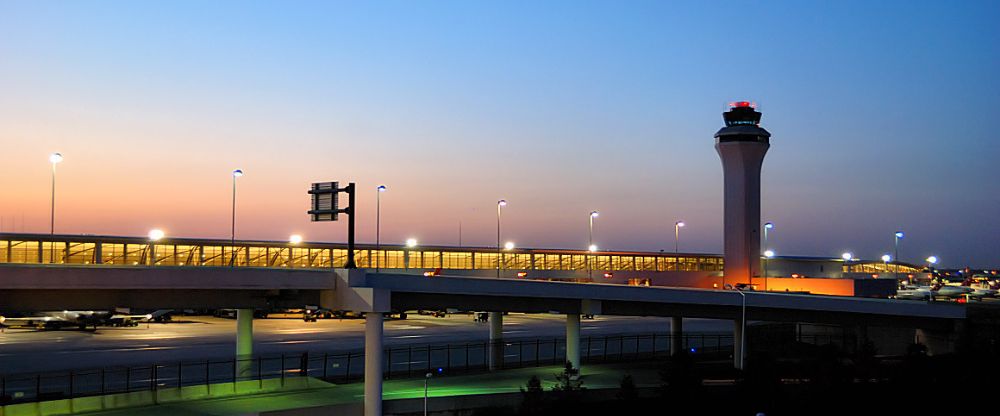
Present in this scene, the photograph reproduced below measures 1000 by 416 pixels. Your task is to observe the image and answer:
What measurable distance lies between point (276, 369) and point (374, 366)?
24.0 meters

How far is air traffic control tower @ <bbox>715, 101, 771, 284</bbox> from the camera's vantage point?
346 feet

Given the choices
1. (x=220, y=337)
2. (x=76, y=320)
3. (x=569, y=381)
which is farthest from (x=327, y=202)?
(x=76, y=320)

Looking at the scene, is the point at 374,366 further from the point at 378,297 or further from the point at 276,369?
the point at 276,369

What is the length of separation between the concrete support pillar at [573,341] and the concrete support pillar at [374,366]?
1663 cm

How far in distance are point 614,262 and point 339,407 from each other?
100704mm

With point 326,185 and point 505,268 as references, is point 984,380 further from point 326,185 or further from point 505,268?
point 505,268

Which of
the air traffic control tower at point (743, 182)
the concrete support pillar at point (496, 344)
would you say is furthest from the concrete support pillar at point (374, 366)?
the air traffic control tower at point (743, 182)

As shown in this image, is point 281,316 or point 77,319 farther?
point 281,316

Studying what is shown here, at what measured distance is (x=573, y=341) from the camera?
2158 inches

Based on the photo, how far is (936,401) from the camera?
48844mm

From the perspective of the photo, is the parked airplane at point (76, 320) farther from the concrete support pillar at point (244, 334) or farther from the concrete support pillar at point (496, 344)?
the concrete support pillar at point (244, 334)

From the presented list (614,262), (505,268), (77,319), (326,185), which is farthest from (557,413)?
(614,262)

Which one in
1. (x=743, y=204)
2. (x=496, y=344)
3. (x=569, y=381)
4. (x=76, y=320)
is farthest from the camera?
(x=743, y=204)

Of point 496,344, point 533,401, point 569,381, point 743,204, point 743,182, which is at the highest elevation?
point 743,182
